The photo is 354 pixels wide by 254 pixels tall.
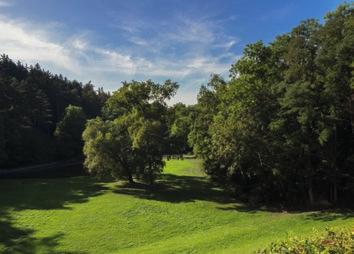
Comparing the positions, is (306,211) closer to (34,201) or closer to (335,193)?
(335,193)

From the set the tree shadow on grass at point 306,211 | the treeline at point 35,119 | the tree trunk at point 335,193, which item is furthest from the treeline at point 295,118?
the treeline at point 35,119

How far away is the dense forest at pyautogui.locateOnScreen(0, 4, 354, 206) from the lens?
29.7 m

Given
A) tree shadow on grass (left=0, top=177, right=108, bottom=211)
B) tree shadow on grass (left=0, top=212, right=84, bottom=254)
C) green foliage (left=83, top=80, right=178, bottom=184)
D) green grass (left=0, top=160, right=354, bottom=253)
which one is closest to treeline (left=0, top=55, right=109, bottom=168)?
tree shadow on grass (left=0, top=177, right=108, bottom=211)

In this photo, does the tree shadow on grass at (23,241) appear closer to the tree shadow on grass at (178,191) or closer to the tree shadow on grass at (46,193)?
the tree shadow on grass at (46,193)

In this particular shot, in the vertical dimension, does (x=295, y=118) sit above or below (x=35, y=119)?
below

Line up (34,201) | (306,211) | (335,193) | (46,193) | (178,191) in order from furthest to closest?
1. (46,193)
2. (178,191)
3. (34,201)
4. (335,193)
5. (306,211)

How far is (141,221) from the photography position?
98.9 ft

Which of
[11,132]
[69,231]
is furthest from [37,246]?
[11,132]

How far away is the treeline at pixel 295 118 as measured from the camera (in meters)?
29.5

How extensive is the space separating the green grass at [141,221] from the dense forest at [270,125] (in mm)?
3186

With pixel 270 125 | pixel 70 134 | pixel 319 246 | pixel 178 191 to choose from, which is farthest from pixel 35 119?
pixel 319 246

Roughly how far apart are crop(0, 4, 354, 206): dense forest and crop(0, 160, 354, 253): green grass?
10.5 feet

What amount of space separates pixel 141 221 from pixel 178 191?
425 inches

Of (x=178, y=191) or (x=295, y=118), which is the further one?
(x=178, y=191)
